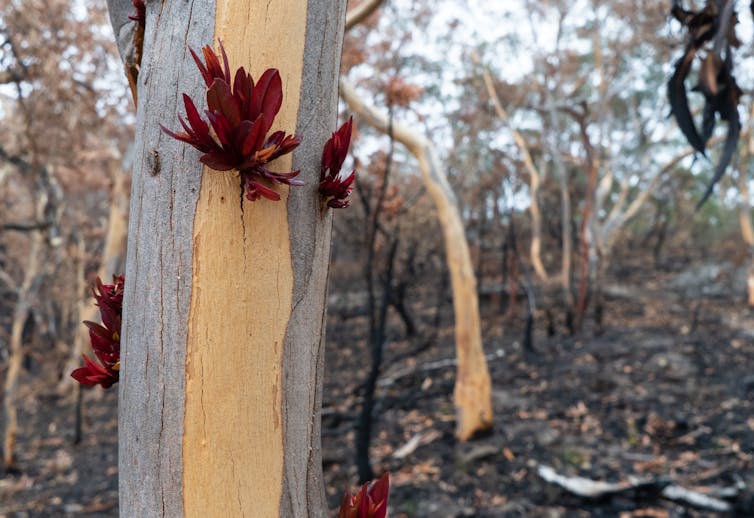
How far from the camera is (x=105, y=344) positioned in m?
0.83

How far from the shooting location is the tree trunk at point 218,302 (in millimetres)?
654

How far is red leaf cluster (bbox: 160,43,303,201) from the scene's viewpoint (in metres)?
0.62

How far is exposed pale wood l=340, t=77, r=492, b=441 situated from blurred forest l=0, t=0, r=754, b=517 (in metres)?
0.10

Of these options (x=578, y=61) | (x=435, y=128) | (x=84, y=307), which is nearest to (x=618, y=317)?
(x=435, y=128)

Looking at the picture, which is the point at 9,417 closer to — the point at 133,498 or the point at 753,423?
the point at 133,498

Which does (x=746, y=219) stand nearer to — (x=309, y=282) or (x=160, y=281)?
(x=309, y=282)

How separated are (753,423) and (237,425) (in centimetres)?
545

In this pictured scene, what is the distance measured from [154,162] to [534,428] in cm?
508

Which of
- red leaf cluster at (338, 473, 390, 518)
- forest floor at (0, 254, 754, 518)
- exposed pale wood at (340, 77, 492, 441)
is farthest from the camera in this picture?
exposed pale wood at (340, 77, 492, 441)

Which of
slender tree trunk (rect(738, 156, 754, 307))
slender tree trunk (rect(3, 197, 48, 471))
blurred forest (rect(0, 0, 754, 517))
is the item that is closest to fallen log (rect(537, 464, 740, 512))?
blurred forest (rect(0, 0, 754, 517))

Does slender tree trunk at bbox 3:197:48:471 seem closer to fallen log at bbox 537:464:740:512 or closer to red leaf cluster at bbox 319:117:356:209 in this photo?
fallen log at bbox 537:464:740:512

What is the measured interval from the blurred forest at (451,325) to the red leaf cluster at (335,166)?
1.88 m

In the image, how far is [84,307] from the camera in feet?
27.8

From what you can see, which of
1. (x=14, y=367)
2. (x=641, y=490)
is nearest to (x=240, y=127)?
(x=641, y=490)
